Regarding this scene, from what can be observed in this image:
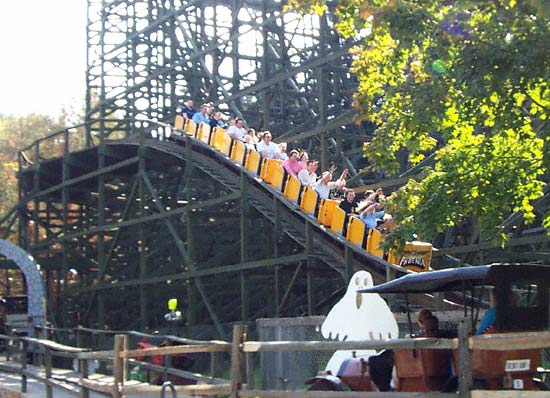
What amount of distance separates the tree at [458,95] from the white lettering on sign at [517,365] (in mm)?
2583

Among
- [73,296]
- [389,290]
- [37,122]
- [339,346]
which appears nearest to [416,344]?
[339,346]

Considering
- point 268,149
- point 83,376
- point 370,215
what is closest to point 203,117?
point 268,149

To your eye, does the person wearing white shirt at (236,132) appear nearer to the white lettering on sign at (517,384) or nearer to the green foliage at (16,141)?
the white lettering on sign at (517,384)

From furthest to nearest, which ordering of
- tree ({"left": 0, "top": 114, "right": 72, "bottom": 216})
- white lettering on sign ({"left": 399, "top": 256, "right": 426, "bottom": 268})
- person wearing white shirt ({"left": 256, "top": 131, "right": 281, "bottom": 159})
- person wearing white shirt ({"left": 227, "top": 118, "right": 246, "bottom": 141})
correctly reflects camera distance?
tree ({"left": 0, "top": 114, "right": 72, "bottom": 216})
person wearing white shirt ({"left": 227, "top": 118, "right": 246, "bottom": 141})
person wearing white shirt ({"left": 256, "top": 131, "right": 281, "bottom": 159})
white lettering on sign ({"left": 399, "top": 256, "right": 426, "bottom": 268})

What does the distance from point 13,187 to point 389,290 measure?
46.1 metres

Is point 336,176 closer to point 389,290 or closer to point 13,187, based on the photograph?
point 389,290

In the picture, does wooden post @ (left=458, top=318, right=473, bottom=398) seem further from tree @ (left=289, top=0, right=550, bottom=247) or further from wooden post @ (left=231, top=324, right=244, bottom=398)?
wooden post @ (left=231, top=324, right=244, bottom=398)

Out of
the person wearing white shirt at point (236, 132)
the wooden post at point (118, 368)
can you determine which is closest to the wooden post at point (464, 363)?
the wooden post at point (118, 368)

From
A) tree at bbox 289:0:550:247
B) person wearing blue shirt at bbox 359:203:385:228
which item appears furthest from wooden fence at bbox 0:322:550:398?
person wearing blue shirt at bbox 359:203:385:228

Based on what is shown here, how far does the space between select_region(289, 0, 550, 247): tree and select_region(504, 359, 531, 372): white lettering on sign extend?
2583mm

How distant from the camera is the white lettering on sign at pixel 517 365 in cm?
869

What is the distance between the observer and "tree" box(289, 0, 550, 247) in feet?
31.9

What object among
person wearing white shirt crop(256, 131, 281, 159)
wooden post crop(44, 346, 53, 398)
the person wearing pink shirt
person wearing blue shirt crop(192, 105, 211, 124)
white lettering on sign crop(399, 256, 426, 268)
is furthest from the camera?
person wearing blue shirt crop(192, 105, 211, 124)

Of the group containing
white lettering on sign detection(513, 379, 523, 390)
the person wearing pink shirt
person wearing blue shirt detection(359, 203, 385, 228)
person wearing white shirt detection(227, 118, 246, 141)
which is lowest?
white lettering on sign detection(513, 379, 523, 390)
